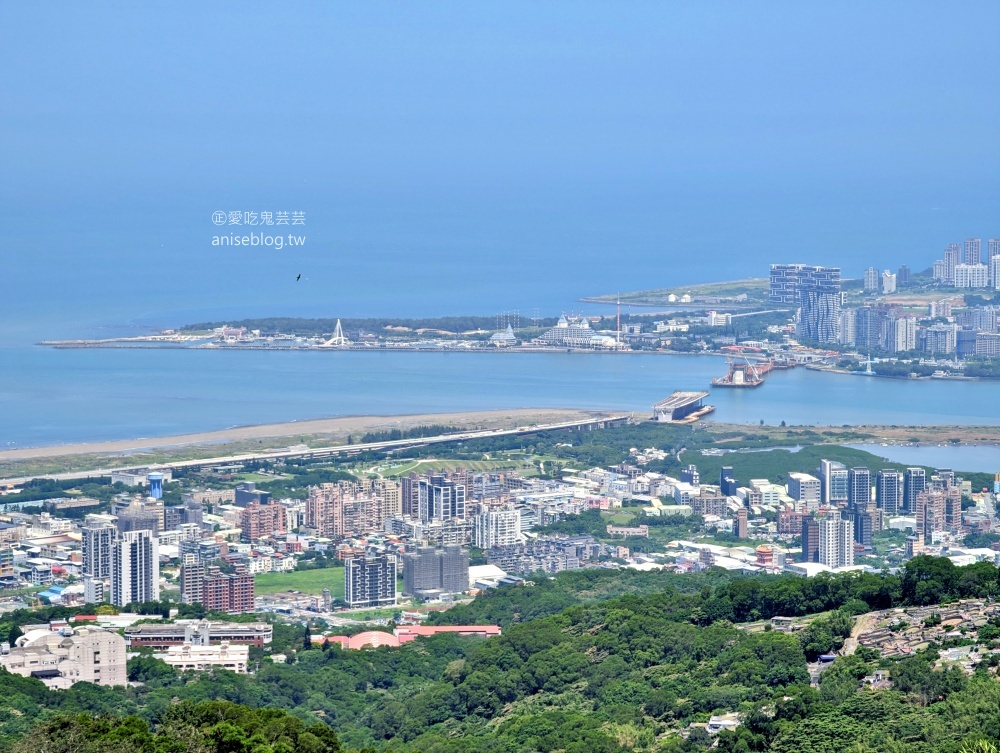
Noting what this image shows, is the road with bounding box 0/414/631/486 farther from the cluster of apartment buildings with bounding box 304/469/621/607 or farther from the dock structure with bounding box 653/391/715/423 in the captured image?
the cluster of apartment buildings with bounding box 304/469/621/607

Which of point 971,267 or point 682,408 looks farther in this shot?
point 971,267

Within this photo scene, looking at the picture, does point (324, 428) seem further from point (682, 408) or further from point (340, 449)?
point (682, 408)

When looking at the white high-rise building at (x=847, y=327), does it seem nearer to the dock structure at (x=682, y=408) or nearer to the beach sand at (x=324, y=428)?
the dock structure at (x=682, y=408)

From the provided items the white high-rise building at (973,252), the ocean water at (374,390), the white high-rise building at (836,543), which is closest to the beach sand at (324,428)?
the ocean water at (374,390)

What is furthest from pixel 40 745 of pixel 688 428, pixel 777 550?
pixel 688 428

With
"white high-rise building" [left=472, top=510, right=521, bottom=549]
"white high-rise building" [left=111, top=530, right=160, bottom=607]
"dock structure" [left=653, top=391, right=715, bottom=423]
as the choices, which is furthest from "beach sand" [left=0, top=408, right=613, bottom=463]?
"white high-rise building" [left=111, top=530, right=160, bottom=607]

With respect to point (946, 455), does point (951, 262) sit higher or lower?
higher

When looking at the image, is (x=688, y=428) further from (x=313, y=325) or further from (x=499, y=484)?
(x=313, y=325)

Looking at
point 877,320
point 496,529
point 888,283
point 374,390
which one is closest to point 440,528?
point 496,529
